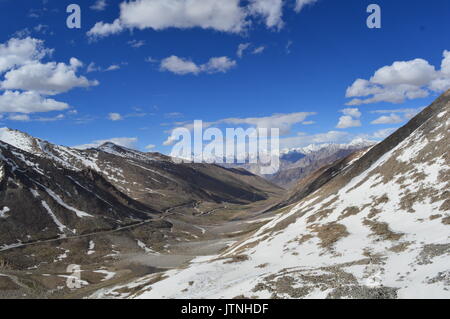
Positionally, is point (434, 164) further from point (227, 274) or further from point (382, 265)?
point (227, 274)

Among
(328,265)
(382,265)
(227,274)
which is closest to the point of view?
(382,265)

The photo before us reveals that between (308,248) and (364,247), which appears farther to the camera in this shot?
(308,248)

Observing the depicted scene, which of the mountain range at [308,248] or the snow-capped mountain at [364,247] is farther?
the mountain range at [308,248]

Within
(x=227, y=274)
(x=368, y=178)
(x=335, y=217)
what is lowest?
(x=227, y=274)

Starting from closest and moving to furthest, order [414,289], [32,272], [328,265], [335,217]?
[414,289] → [328,265] → [335,217] → [32,272]

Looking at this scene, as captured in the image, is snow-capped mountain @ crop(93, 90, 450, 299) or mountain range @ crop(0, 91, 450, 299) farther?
mountain range @ crop(0, 91, 450, 299)

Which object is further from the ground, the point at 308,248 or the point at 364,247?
the point at 364,247
